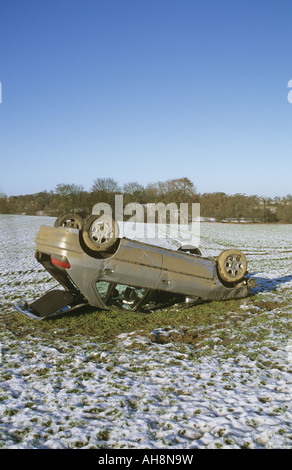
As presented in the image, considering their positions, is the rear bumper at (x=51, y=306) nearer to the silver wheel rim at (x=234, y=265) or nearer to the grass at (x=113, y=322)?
the grass at (x=113, y=322)

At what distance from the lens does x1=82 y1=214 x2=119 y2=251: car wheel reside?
20.9 feet

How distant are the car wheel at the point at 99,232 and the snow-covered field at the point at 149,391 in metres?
1.91

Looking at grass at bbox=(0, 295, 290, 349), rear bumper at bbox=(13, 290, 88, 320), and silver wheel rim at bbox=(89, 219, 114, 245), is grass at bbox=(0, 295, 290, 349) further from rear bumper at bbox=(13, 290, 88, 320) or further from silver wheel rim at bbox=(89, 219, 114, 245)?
silver wheel rim at bbox=(89, 219, 114, 245)

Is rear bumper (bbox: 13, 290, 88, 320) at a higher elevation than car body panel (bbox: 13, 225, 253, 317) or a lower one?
lower

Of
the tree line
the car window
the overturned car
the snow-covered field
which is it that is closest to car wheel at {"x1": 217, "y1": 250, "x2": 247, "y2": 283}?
the overturned car

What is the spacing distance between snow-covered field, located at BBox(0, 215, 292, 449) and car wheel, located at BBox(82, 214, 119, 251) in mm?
1906

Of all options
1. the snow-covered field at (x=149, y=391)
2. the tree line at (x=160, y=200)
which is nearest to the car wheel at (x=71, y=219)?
the snow-covered field at (x=149, y=391)

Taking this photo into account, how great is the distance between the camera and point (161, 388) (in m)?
4.73

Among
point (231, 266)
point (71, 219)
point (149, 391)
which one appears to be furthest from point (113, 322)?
point (231, 266)

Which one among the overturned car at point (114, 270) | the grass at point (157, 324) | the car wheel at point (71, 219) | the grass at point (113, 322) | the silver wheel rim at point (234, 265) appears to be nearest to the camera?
the overturned car at point (114, 270)

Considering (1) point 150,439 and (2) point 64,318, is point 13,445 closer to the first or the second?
(1) point 150,439

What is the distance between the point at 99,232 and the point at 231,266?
3.49 m

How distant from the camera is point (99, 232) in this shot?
6465mm

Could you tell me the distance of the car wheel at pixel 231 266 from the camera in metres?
7.84
